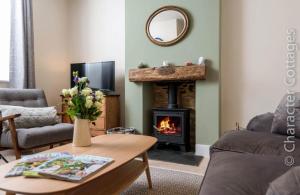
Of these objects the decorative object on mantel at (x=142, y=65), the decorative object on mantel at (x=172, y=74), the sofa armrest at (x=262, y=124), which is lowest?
the sofa armrest at (x=262, y=124)

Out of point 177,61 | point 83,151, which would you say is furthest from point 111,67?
point 83,151

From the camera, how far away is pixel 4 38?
3.26 metres

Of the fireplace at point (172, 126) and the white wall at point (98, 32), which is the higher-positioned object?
the white wall at point (98, 32)

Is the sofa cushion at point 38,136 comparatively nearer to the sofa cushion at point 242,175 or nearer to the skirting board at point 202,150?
the skirting board at point 202,150

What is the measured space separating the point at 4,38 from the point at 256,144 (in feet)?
11.6

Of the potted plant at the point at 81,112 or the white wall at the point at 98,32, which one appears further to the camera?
the white wall at the point at 98,32

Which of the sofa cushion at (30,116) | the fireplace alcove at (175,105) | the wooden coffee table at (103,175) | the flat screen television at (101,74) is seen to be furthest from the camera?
the flat screen television at (101,74)

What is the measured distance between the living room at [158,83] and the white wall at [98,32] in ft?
0.06

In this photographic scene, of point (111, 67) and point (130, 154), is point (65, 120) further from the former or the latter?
point (130, 154)

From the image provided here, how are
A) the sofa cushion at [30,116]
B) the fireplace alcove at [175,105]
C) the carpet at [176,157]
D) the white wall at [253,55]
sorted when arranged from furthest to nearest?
1. the fireplace alcove at [175,105]
2. the white wall at [253,55]
3. the carpet at [176,157]
4. the sofa cushion at [30,116]

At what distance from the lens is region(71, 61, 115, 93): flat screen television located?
350cm

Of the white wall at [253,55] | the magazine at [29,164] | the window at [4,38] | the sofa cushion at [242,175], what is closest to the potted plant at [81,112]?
the magazine at [29,164]

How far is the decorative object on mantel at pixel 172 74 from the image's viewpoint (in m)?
2.83

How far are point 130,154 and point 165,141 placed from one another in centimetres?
174
